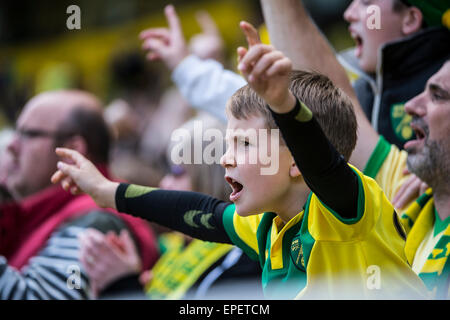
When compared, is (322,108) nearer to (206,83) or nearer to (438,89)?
(438,89)

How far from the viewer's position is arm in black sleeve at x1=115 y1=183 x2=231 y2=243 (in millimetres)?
1729

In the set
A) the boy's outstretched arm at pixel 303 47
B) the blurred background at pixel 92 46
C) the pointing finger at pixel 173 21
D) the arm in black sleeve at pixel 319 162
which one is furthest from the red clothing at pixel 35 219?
the blurred background at pixel 92 46

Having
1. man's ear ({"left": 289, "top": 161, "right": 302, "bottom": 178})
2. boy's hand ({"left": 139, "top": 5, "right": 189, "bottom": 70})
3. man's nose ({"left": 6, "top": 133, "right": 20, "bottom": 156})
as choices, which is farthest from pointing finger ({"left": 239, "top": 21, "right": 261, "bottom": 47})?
man's nose ({"left": 6, "top": 133, "right": 20, "bottom": 156})

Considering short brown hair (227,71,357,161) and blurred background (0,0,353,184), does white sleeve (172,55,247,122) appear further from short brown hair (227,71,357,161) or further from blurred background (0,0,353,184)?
blurred background (0,0,353,184)

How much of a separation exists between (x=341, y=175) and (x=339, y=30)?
4.33 meters

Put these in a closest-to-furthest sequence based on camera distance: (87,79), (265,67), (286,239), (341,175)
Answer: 1. (265,67)
2. (341,175)
3. (286,239)
4. (87,79)

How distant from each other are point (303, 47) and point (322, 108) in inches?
21.1

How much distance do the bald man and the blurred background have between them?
3.83m

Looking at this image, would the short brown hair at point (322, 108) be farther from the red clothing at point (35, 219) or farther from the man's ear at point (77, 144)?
the man's ear at point (77, 144)

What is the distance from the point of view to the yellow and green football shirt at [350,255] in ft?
4.41

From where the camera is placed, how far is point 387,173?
196 centimetres

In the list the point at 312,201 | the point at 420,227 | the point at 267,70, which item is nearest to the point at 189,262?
the point at 420,227
